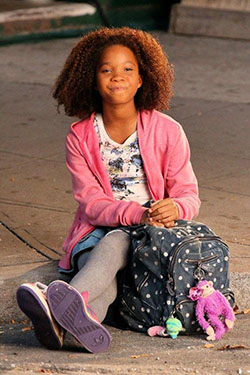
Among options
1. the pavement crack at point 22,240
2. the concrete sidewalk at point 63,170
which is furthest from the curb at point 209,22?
the pavement crack at point 22,240

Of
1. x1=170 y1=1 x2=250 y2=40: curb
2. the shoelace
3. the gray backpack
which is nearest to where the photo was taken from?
the shoelace

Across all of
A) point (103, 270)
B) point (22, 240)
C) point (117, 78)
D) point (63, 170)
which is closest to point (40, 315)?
point (103, 270)

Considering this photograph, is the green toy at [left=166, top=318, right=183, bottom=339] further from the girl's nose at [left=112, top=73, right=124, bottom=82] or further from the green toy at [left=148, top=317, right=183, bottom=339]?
the girl's nose at [left=112, top=73, right=124, bottom=82]

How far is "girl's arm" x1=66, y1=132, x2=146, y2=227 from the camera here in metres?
3.81

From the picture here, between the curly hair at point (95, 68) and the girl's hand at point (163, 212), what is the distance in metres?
0.55

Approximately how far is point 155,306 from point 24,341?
1.74 feet

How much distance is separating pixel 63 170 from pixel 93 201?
224cm

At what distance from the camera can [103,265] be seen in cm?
364

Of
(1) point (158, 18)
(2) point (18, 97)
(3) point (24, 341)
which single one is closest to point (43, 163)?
(2) point (18, 97)

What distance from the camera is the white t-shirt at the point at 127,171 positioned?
402 cm

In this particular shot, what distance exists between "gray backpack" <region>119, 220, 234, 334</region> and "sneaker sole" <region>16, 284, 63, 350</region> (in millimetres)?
404

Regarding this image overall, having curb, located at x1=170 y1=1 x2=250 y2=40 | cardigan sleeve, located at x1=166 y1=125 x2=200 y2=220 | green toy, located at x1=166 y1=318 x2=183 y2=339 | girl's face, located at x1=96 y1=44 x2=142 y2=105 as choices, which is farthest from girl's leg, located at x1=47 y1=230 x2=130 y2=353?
curb, located at x1=170 y1=1 x2=250 y2=40

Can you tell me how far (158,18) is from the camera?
12.2 metres

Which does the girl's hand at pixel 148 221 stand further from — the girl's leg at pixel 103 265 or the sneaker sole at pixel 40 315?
the sneaker sole at pixel 40 315
